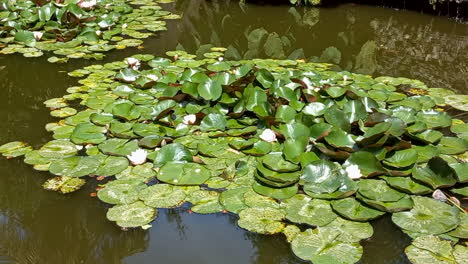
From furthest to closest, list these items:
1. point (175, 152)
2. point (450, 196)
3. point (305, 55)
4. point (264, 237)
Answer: point (305, 55) → point (175, 152) → point (450, 196) → point (264, 237)

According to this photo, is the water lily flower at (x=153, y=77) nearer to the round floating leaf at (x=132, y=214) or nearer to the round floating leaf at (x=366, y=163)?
the round floating leaf at (x=132, y=214)

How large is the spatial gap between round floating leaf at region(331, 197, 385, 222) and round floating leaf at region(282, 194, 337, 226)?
0.04 metres

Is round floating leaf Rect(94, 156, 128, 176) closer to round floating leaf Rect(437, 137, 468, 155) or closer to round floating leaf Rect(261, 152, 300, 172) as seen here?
round floating leaf Rect(261, 152, 300, 172)

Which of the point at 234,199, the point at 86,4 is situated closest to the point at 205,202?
the point at 234,199

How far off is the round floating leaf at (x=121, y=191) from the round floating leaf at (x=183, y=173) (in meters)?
0.13

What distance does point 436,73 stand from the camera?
429cm

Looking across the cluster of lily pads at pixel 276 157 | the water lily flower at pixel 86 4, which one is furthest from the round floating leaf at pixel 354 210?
the water lily flower at pixel 86 4

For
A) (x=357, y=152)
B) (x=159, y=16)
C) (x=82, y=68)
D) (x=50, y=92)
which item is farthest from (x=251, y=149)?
(x=159, y=16)

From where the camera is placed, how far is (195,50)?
16.2 ft

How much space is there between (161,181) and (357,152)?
106 cm

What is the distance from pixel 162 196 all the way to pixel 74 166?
0.61 metres

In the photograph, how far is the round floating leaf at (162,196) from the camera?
2305mm

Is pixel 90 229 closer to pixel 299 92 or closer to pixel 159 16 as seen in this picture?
pixel 299 92

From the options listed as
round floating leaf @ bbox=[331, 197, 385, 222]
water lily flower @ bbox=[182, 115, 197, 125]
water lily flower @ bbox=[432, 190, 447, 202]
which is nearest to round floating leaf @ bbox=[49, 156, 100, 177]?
water lily flower @ bbox=[182, 115, 197, 125]
